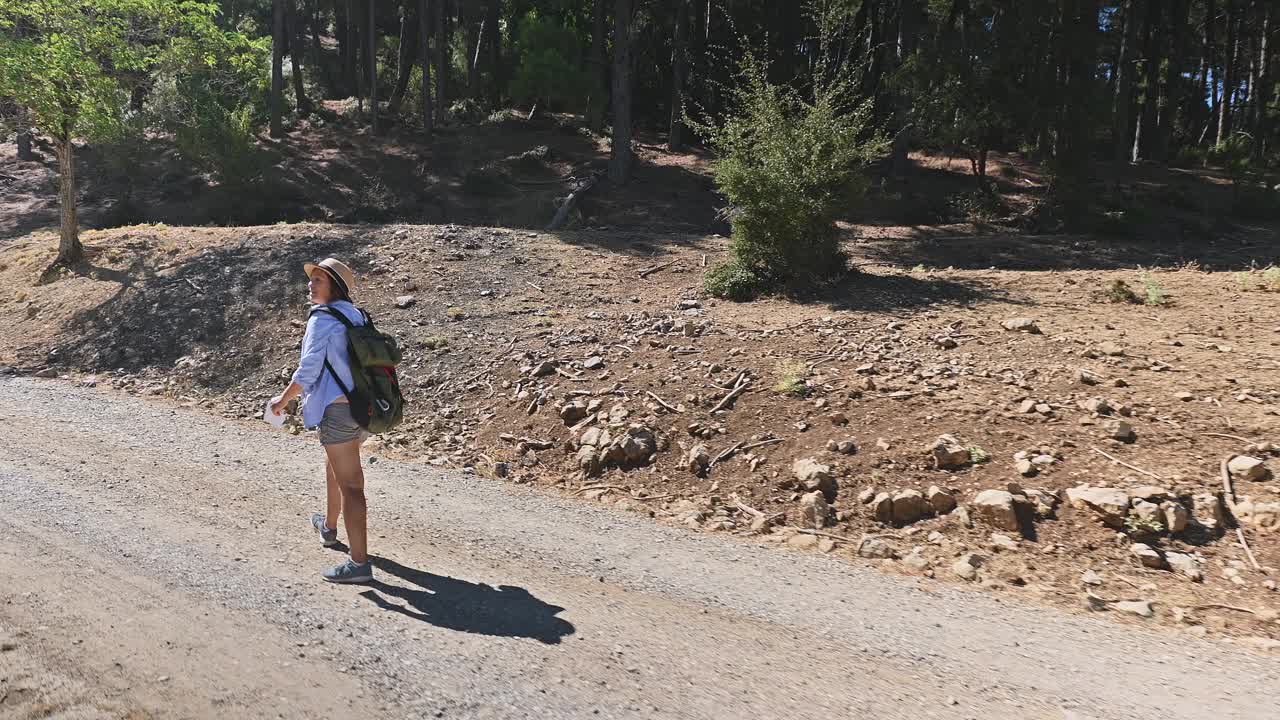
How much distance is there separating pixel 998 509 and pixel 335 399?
4341mm

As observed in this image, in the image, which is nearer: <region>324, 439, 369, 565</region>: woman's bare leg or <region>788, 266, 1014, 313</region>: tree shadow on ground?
<region>324, 439, 369, 565</region>: woman's bare leg

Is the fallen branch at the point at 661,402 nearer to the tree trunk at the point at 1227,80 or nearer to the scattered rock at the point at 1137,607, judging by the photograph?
the scattered rock at the point at 1137,607

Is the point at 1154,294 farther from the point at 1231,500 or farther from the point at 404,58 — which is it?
the point at 404,58

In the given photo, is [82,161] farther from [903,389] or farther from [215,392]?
[903,389]

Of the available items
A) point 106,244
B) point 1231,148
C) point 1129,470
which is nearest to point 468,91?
point 106,244

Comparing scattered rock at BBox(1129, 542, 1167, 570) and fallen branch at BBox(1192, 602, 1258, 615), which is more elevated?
scattered rock at BBox(1129, 542, 1167, 570)

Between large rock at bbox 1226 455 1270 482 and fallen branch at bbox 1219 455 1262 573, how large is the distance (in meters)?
0.03

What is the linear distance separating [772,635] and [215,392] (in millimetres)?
8168

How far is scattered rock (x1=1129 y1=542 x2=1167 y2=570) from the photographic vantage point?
5.04 metres

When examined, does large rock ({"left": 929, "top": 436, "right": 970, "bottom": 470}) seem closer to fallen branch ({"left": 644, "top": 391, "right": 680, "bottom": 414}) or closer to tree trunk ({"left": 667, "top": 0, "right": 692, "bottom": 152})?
fallen branch ({"left": 644, "top": 391, "right": 680, "bottom": 414})

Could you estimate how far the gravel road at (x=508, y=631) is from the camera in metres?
3.45

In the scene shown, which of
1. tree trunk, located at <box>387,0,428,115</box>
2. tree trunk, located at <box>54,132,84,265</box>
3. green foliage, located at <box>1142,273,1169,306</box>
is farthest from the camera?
tree trunk, located at <box>387,0,428,115</box>

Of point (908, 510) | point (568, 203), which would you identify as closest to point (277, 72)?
point (568, 203)

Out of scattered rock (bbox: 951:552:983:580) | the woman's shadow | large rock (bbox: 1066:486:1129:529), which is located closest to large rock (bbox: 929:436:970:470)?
large rock (bbox: 1066:486:1129:529)
